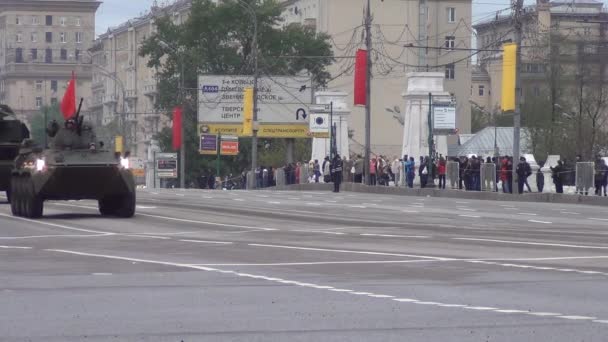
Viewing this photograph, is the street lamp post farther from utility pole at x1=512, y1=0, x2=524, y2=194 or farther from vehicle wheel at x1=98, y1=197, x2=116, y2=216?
vehicle wheel at x1=98, y1=197, x2=116, y2=216

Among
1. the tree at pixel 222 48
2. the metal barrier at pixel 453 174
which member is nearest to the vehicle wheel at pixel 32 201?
the metal barrier at pixel 453 174

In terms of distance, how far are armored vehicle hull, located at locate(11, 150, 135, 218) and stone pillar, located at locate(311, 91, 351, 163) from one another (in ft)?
168

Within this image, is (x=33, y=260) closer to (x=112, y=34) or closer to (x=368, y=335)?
(x=368, y=335)

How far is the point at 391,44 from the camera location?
330ft

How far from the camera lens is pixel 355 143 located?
103562 millimetres

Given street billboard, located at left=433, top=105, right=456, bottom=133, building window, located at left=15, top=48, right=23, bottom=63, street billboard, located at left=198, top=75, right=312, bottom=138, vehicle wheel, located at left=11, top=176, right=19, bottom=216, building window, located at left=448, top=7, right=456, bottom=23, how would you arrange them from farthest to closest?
building window, located at left=15, top=48, right=23, bottom=63 → building window, located at left=448, top=7, right=456, bottom=23 → street billboard, located at left=198, top=75, right=312, bottom=138 → street billboard, located at left=433, top=105, right=456, bottom=133 → vehicle wheel, located at left=11, top=176, right=19, bottom=216

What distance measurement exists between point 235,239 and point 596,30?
9156 cm

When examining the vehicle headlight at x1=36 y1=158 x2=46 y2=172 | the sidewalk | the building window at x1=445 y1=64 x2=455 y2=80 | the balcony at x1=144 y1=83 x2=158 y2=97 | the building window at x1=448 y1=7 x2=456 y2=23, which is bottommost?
the sidewalk

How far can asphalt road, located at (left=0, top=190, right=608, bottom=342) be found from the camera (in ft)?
40.1

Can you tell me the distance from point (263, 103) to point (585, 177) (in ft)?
128

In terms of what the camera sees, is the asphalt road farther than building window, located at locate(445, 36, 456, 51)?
No

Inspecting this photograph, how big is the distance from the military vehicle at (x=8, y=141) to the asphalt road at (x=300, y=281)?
24.0 feet

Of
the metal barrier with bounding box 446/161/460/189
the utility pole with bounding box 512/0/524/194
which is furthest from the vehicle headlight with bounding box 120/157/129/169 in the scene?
the metal barrier with bounding box 446/161/460/189

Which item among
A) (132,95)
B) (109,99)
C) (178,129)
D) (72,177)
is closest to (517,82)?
(72,177)
